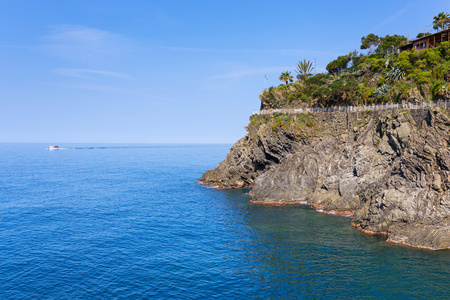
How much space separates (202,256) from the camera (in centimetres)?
4347

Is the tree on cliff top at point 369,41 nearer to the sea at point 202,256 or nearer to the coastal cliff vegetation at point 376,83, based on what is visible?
the coastal cliff vegetation at point 376,83

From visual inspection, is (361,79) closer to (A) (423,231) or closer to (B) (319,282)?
(A) (423,231)

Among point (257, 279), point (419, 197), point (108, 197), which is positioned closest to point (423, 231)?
point (419, 197)

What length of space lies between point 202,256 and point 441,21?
101164 millimetres

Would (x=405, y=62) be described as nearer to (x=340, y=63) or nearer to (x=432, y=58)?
(x=432, y=58)

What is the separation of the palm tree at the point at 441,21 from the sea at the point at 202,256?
7593cm

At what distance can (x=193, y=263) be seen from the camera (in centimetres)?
4122

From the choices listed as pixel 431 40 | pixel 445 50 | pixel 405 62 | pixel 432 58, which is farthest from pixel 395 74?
pixel 431 40

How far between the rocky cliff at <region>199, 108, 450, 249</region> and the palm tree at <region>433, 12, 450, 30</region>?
4883 cm

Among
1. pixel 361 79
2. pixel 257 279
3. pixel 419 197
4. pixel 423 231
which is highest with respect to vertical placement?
pixel 361 79

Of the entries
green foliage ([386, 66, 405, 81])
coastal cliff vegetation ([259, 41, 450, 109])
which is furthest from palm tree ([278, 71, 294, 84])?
green foliage ([386, 66, 405, 81])

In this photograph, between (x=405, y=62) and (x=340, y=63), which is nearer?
(x=405, y=62)

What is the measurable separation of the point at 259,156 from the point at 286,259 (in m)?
50.4

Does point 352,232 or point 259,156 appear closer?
point 352,232
